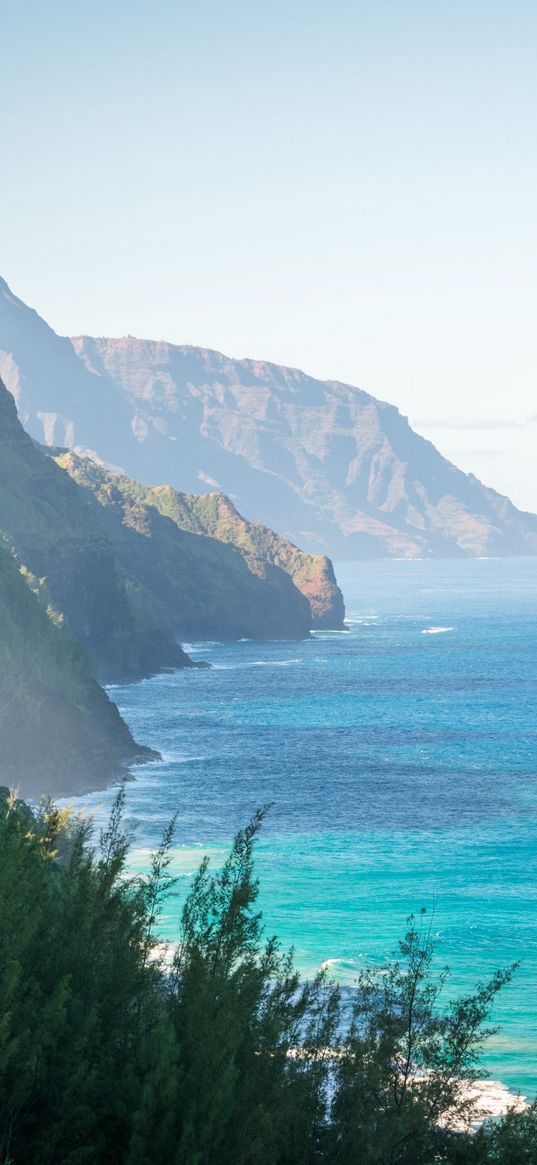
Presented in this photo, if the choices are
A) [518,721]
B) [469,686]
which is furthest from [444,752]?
[469,686]

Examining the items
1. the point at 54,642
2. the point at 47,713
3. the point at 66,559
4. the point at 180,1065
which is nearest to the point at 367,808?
the point at 47,713

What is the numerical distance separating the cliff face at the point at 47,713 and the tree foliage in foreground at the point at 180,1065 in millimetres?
73445

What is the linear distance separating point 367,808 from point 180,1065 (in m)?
78.6

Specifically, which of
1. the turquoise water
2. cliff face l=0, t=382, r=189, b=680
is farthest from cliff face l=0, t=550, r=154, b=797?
cliff face l=0, t=382, r=189, b=680

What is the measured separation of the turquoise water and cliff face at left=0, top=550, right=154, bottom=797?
182 inches

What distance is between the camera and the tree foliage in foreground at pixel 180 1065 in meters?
31.9

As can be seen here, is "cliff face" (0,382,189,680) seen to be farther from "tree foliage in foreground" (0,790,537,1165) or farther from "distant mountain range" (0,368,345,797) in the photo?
"tree foliage in foreground" (0,790,537,1165)

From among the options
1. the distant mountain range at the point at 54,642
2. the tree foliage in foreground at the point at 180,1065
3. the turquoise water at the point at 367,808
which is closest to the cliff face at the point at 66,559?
the distant mountain range at the point at 54,642

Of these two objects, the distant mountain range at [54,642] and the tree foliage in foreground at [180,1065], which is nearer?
the tree foliage in foreground at [180,1065]

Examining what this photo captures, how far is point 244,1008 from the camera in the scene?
115 feet

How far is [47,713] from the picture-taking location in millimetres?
121688

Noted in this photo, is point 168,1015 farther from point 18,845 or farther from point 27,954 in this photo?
point 18,845

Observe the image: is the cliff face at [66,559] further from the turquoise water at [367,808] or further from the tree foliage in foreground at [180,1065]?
the tree foliage in foreground at [180,1065]

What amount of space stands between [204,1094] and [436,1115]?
706 cm
